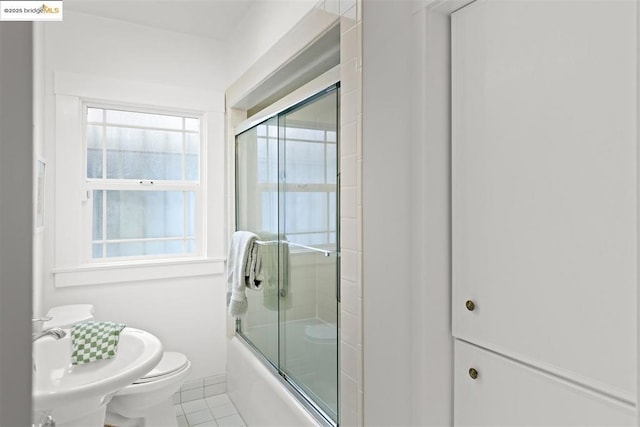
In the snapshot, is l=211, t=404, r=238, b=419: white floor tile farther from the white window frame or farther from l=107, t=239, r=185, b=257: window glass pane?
l=107, t=239, r=185, b=257: window glass pane

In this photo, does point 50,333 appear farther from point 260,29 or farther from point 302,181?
point 260,29

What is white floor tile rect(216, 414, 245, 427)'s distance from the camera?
7.44 ft

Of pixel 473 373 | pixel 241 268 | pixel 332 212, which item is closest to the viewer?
pixel 473 373

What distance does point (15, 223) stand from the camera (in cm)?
20

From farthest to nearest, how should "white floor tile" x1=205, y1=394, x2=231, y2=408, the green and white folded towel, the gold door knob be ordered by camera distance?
"white floor tile" x1=205, y1=394, x2=231, y2=408 < the green and white folded towel < the gold door knob

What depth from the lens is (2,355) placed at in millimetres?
192

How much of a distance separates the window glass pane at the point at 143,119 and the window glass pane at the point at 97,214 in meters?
0.46

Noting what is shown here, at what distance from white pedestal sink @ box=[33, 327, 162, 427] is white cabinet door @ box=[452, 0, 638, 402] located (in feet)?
3.65

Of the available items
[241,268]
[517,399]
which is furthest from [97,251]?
[517,399]

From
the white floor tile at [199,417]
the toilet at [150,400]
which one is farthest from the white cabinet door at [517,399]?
the white floor tile at [199,417]

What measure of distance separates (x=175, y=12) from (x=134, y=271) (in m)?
1.54

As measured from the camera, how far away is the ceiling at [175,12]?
2180 mm

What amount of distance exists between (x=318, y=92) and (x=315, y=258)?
2.29ft

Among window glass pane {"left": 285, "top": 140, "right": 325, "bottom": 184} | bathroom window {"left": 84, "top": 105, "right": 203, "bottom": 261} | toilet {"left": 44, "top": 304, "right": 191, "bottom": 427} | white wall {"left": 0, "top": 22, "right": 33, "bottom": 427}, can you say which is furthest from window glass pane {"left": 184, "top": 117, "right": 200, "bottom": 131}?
white wall {"left": 0, "top": 22, "right": 33, "bottom": 427}
